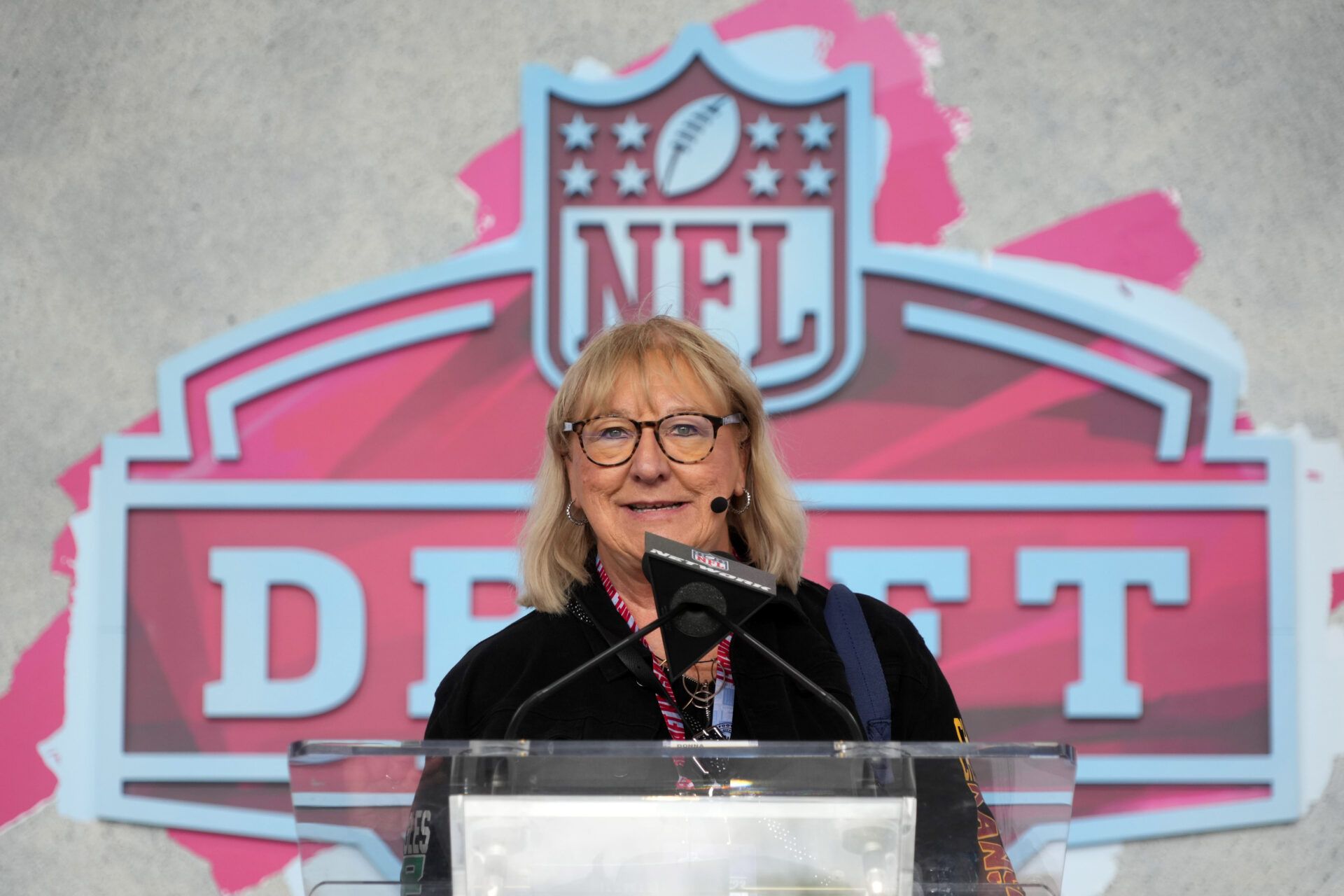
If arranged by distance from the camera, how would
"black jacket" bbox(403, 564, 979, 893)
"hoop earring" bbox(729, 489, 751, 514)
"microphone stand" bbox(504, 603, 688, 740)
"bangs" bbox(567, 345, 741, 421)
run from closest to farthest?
"microphone stand" bbox(504, 603, 688, 740)
"black jacket" bbox(403, 564, 979, 893)
"bangs" bbox(567, 345, 741, 421)
"hoop earring" bbox(729, 489, 751, 514)

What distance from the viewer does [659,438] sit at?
1.50 m

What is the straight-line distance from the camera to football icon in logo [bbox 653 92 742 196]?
9.50ft

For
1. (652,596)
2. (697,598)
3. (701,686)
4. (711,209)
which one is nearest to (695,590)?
(697,598)

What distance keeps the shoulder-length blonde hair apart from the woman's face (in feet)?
0.06

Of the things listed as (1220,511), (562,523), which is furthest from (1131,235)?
(562,523)

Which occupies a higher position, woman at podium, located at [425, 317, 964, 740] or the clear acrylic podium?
woman at podium, located at [425, 317, 964, 740]

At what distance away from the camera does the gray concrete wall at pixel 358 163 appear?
9.50 feet

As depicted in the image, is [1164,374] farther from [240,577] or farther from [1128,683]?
[240,577]

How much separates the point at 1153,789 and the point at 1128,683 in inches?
8.9

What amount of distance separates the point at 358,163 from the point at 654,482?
1.74 m

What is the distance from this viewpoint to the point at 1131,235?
114 inches

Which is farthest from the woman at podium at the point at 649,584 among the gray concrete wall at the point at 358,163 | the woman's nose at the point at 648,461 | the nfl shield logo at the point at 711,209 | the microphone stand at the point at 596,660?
the gray concrete wall at the point at 358,163

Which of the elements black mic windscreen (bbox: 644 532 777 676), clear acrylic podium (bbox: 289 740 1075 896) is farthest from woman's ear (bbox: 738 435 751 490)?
clear acrylic podium (bbox: 289 740 1075 896)

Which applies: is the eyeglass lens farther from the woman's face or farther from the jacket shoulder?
the jacket shoulder
